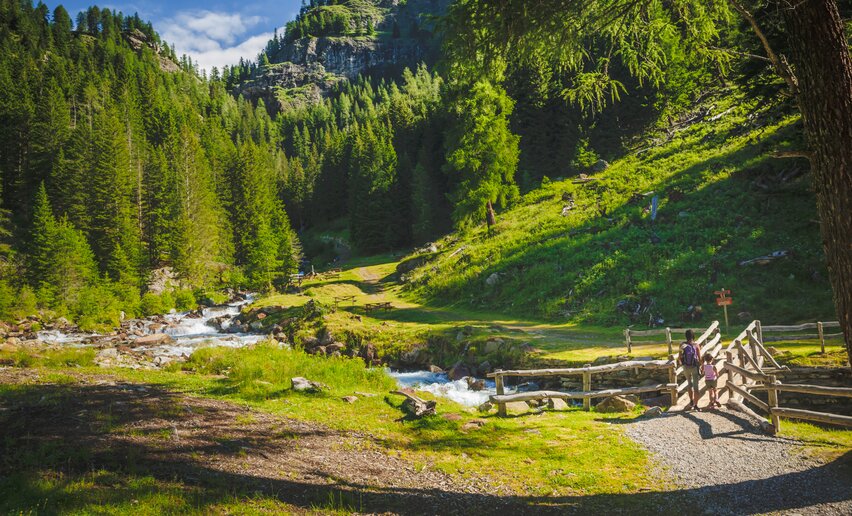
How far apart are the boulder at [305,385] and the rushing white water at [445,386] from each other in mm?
4254

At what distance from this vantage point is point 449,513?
6.69 meters

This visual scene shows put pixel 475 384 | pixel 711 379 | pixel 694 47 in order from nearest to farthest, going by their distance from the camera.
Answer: pixel 694 47, pixel 711 379, pixel 475 384

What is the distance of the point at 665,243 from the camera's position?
29.4 metres

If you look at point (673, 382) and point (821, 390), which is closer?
point (821, 390)

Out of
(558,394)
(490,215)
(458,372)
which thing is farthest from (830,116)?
(490,215)

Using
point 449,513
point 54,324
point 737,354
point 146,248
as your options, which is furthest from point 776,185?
point 146,248

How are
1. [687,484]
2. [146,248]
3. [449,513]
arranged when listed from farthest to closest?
[146,248], [687,484], [449,513]

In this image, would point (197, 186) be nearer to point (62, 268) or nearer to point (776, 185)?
point (62, 268)

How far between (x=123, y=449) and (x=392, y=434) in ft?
16.7

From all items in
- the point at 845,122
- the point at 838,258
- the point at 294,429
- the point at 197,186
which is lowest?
the point at 294,429

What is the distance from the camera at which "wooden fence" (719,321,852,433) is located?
9.59 m

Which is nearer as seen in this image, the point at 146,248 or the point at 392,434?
the point at 392,434

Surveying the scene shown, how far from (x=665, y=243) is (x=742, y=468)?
23639mm

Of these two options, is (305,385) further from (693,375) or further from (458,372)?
(693,375)
